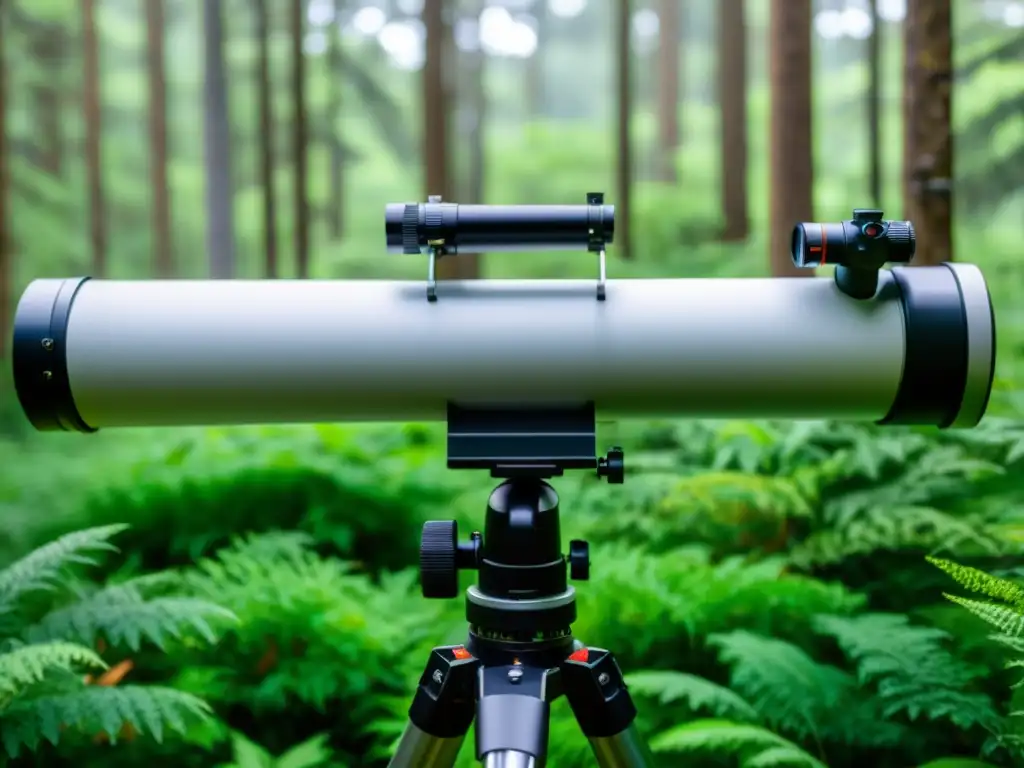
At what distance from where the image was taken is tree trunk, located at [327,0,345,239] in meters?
19.3

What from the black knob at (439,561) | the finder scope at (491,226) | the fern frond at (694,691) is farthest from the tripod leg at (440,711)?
the fern frond at (694,691)

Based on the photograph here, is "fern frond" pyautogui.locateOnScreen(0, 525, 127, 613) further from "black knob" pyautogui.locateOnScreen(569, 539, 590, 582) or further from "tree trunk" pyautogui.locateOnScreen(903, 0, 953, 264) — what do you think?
"tree trunk" pyautogui.locateOnScreen(903, 0, 953, 264)

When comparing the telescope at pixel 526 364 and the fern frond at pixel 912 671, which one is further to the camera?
the fern frond at pixel 912 671

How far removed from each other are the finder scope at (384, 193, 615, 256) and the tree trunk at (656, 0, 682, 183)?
18957 mm

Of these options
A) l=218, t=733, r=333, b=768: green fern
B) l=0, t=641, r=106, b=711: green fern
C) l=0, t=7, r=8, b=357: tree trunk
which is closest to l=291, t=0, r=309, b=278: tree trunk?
l=0, t=7, r=8, b=357: tree trunk

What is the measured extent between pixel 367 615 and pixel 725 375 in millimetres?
1830

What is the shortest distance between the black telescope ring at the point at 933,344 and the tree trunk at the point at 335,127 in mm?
19017

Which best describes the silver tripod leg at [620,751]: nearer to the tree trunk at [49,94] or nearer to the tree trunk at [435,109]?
the tree trunk at [435,109]

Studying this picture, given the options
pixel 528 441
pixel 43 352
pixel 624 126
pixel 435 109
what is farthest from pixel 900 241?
pixel 624 126

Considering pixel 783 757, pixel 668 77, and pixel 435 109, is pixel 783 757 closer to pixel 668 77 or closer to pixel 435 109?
pixel 435 109

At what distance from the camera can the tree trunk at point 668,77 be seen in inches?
824

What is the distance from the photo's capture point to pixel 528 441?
6.07 feet

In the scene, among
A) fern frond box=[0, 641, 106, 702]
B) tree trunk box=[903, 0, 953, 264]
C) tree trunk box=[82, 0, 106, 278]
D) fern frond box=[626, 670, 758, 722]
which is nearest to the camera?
fern frond box=[0, 641, 106, 702]

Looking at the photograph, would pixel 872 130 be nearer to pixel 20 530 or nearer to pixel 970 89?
pixel 970 89
